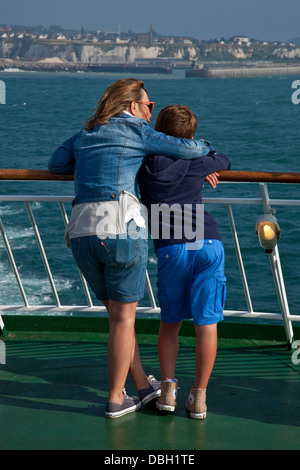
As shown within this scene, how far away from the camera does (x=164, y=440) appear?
107 inches

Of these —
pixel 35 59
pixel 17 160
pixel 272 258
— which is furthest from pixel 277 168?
pixel 35 59

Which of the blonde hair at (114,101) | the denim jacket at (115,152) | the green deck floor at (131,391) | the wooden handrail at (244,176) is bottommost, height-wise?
the green deck floor at (131,391)

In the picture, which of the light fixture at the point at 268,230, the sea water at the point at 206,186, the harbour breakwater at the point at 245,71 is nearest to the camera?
the light fixture at the point at 268,230

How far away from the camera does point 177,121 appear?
2760 millimetres

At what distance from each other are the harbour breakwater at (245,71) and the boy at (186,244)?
15975cm

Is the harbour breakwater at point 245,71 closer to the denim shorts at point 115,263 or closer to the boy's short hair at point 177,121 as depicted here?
the boy's short hair at point 177,121

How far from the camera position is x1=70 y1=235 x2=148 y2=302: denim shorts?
8.66ft

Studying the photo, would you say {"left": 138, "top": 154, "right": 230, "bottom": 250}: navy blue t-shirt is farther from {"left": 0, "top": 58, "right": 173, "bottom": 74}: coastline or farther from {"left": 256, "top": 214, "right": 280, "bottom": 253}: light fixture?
{"left": 0, "top": 58, "right": 173, "bottom": 74}: coastline

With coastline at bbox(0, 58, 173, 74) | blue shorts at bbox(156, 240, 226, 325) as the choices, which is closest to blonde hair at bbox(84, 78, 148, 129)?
blue shorts at bbox(156, 240, 226, 325)

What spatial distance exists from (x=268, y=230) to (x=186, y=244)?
81cm

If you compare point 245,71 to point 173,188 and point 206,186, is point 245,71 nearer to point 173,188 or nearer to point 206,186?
point 206,186

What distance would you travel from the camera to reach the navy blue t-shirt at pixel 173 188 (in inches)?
107

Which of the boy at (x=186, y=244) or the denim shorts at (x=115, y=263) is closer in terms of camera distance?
the denim shorts at (x=115, y=263)

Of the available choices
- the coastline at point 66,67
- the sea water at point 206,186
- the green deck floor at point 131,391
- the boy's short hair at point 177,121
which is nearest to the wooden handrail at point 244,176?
the boy's short hair at point 177,121
